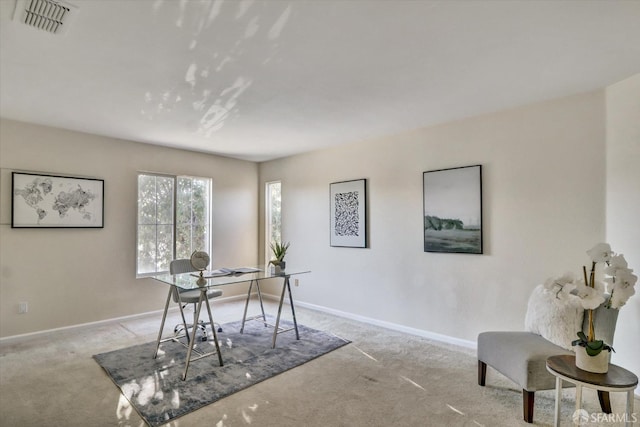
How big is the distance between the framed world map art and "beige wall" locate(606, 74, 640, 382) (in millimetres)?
5395

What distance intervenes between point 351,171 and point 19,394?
13.0ft

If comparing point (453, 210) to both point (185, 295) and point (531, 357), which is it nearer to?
point (531, 357)

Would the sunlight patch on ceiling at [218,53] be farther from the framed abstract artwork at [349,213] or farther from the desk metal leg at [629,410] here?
the desk metal leg at [629,410]

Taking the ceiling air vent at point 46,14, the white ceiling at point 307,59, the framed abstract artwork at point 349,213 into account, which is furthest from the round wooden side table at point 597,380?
the ceiling air vent at point 46,14

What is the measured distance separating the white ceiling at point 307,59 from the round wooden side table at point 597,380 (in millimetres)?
1929

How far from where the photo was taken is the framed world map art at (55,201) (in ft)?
12.2

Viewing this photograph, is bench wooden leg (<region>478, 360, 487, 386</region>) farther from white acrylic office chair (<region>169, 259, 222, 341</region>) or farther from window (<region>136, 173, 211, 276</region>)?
window (<region>136, 173, 211, 276</region>)

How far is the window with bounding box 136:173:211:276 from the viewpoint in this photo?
185 inches

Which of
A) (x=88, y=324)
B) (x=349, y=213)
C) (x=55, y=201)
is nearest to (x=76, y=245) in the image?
(x=55, y=201)

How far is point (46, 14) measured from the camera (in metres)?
1.82

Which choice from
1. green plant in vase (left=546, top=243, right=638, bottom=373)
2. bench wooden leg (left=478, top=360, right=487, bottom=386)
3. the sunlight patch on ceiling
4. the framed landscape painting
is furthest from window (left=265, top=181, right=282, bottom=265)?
green plant in vase (left=546, top=243, right=638, bottom=373)

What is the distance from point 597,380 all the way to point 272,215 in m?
4.88

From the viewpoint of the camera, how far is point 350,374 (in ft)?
9.57

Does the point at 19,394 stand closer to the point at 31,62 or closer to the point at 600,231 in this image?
the point at 31,62
